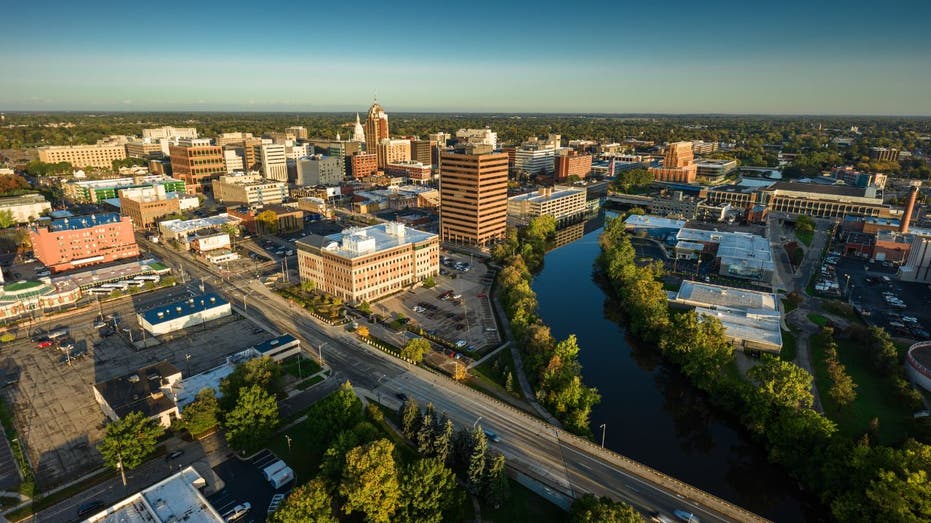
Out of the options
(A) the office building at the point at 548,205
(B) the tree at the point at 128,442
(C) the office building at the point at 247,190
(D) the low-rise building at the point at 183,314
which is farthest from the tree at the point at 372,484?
(C) the office building at the point at 247,190

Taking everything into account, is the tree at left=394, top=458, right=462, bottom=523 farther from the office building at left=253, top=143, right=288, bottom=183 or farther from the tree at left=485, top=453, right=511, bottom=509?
the office building at left=253, top=143, right=288, bottom=183

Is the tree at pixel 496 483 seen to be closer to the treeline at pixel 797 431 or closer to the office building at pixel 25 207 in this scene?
the treeline at pixel 797 431

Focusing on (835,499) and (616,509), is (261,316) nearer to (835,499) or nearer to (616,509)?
(616,509)

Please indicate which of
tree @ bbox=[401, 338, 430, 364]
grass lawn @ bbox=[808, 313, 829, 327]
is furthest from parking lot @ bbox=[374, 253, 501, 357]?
grass lawn @ bbox=[808, 313, 829, 327]

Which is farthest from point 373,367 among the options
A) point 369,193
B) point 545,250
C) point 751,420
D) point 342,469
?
point 369,193

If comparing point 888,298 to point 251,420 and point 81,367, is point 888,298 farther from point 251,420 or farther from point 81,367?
point 81,367

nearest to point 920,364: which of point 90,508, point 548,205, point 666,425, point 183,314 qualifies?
point 666,425
